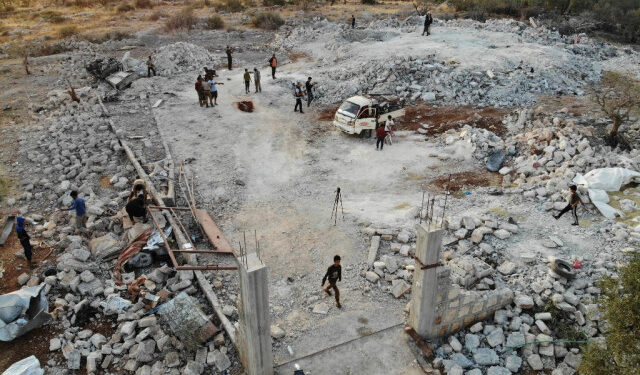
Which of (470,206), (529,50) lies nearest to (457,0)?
(529,50)

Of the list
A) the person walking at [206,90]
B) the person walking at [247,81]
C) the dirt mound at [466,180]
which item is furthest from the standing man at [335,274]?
the person walking at [247,81]

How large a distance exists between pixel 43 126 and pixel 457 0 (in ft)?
111

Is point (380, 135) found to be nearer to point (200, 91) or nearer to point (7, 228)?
point (200, 91)

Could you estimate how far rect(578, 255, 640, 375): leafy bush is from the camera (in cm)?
552

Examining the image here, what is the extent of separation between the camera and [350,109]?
17172mm

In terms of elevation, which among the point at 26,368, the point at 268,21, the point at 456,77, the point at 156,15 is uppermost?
→ the point at 156,15

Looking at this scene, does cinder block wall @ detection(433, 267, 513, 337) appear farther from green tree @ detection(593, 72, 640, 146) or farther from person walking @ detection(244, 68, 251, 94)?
person walking @ detection(244, 68, 251, 94)

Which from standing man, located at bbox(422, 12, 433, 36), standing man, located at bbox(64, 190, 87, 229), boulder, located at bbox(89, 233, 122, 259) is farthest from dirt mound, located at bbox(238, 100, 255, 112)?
standing man, located at bbox(422, 12, 433, 36)

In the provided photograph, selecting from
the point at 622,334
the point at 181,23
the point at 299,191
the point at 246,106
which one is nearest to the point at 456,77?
the point at 246,106

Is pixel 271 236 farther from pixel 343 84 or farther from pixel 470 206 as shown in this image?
pixel 343 84

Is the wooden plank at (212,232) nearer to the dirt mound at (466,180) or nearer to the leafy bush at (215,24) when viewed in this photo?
the dirt mound at (466,180)

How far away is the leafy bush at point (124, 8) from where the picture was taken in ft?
142

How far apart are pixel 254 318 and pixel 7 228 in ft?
28.5

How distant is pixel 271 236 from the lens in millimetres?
11570
